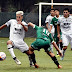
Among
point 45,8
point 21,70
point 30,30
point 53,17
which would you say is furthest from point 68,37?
point 45,8

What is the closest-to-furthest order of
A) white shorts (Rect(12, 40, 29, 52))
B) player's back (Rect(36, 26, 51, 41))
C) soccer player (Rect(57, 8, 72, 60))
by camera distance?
player's back (Rect(36, 26, 51, 41)) → white shorts (Rect(12, 40, 29, 52)) → soccer player (Rect(57, 8, 72, 60))

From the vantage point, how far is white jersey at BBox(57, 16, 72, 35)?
14998mm

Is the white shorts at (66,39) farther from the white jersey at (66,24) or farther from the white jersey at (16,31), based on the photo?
the white jersey at (16,31)

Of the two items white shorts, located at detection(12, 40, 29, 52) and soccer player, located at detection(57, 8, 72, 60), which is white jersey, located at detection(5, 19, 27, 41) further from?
soccer player, located at detection(57, 8, 72, 60)

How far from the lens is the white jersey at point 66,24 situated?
1500 cm

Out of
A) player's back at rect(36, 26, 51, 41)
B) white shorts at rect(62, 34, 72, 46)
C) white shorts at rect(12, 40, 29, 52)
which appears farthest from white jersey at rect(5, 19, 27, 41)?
white shorts at rect(62, 34, 72, 46)

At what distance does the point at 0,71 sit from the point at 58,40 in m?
7.43

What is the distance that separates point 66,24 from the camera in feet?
49.4

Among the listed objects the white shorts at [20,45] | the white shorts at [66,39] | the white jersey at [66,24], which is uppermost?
the white jersey at [66,24]

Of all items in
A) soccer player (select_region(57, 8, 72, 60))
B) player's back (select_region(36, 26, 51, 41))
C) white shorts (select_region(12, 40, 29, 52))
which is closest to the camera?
player's back (select_region(36, 26, 51, 41))

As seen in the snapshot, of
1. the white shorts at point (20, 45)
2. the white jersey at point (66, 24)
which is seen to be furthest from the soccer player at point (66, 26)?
the white shorts at point (20, 45)

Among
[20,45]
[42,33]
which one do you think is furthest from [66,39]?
[42,33]

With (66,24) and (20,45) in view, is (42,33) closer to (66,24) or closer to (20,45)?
(20,45)

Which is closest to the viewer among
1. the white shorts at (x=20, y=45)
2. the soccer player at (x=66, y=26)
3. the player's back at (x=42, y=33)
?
the player's back at (x=42, y=33)
